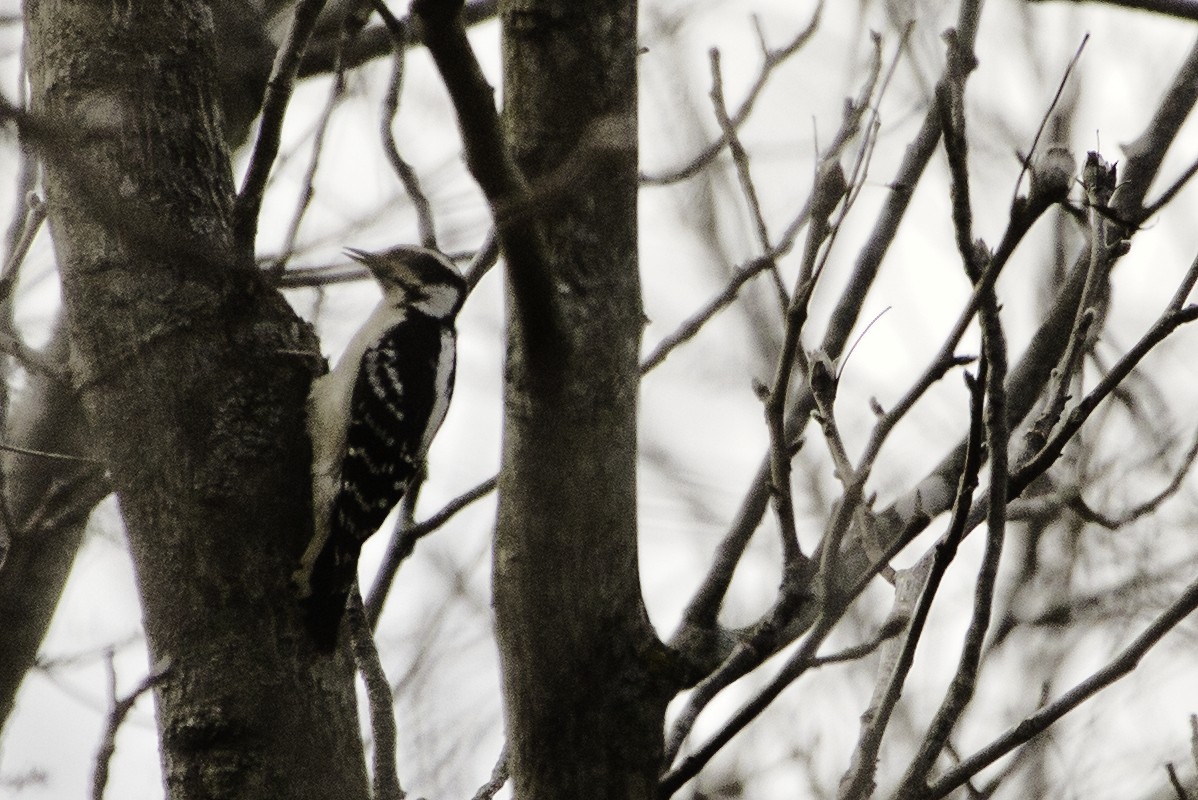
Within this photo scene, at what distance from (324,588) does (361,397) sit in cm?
185

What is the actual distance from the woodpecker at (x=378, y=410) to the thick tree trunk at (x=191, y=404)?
13 cm

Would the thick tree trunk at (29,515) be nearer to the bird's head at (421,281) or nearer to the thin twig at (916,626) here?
the bird's head at (421,281)

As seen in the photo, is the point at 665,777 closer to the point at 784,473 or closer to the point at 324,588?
the point at 784,473

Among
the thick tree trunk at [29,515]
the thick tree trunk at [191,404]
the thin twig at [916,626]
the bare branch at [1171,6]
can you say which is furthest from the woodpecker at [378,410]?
the bare branch at [1171,6]

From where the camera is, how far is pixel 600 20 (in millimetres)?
2205

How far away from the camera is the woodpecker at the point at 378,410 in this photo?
9.96ft

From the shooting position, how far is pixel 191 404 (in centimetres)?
279

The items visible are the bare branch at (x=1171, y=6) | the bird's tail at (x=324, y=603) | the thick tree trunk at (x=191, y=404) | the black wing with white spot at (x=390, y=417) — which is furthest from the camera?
the black wing with white spot at (x=390, y=417)

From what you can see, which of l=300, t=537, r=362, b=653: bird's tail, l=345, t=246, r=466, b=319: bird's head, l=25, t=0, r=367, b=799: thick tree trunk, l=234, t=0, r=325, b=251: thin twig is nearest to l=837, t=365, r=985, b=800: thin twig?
l=25, t=0, r=367, b=799: thick tree trunk

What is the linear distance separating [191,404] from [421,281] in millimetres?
2784

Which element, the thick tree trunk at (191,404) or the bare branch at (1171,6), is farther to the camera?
the thick tree trunk at (191,404)

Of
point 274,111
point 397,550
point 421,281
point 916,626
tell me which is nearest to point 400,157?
point 274,111

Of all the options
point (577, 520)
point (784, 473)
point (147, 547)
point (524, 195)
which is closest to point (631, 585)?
point (577, 520)

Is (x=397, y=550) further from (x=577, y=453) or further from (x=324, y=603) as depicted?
(x=577, y=453)
